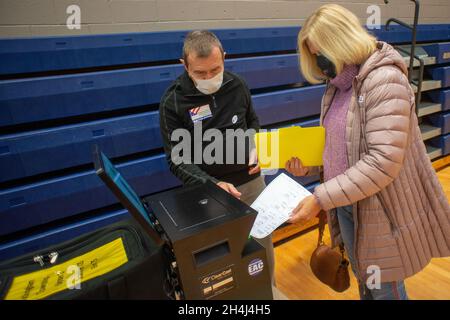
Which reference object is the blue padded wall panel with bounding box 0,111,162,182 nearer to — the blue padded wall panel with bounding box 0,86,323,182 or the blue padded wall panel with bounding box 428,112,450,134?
the blue padded wall panel with bounding box 0,86,323,182

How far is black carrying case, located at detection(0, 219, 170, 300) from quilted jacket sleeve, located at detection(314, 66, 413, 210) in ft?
2.19

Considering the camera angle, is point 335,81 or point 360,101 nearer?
point 360,101

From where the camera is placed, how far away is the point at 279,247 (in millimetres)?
2637

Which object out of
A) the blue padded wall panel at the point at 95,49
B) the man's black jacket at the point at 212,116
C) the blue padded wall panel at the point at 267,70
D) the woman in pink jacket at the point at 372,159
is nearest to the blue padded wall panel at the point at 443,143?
the blue padded wall panel at the point at 267,70

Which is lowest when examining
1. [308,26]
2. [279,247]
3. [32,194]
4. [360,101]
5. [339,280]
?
[279,247]

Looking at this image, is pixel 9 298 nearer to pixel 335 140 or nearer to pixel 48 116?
pixel 335 140

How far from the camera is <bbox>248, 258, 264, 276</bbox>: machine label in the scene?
2.71 feet

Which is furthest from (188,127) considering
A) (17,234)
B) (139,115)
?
(17,234)

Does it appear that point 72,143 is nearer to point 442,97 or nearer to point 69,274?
point 69,274

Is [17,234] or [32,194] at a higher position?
[32,194]

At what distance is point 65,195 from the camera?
187cm

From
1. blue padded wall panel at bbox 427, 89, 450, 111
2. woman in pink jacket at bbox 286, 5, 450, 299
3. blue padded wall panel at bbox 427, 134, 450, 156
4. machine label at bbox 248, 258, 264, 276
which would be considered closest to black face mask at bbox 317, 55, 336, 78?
woman in pink jacket at bbox 286, 5, 450, 299

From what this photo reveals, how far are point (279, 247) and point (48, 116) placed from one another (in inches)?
78.5

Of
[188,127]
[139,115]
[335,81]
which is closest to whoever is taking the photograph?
[335,81]
